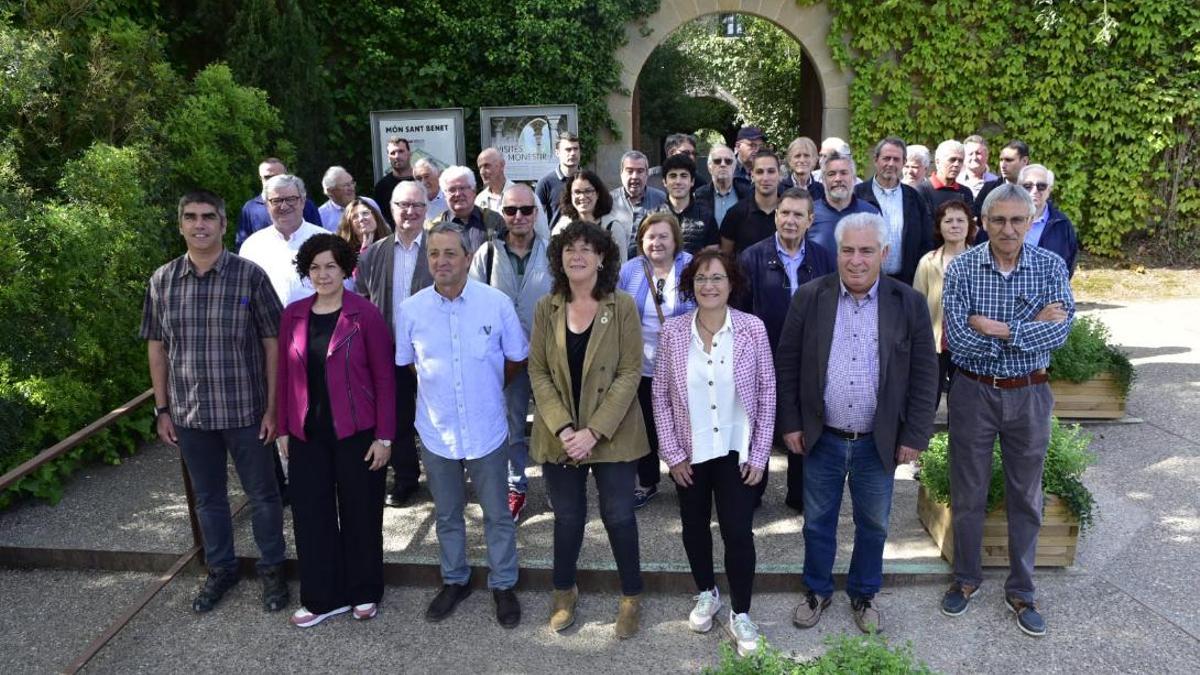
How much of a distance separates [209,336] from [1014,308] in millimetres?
3589

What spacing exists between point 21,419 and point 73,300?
2.69ft

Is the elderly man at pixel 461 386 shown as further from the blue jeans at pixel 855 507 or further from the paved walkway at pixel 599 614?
the blue jeans at pixel 855 507

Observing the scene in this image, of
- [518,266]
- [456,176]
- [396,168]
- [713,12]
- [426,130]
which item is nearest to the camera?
[518,266]

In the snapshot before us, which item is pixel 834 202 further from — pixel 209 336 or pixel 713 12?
pixel 713 12

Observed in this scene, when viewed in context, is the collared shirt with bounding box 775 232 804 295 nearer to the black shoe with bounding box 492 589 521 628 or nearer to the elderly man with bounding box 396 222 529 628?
the elderly man with bounding box 396 222 529 628

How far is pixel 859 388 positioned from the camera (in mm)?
3697

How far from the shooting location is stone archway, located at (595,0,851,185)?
36.4 ft

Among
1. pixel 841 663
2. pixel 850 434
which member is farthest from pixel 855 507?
pixel 841 663

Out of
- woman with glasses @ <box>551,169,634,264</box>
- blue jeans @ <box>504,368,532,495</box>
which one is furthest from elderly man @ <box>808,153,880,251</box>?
blue jeans @ <box>504,368,532,495</box>

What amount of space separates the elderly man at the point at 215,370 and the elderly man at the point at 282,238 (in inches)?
33.0

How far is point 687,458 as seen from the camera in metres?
3.76

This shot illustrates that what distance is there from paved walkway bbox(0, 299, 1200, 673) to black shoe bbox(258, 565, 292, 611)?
9 centimetres

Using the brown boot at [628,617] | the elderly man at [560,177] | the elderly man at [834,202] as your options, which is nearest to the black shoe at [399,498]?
the brown boot at [628,617]

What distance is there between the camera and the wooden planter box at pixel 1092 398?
6.27 metres
